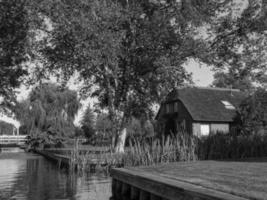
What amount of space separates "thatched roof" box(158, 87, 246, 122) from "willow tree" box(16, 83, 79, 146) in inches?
544

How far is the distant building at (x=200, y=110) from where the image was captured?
3581 centimetres

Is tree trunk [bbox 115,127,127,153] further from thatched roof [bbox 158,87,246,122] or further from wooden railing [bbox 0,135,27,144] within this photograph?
wooden railing [bbox 0,135,27,144]

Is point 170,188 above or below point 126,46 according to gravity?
below

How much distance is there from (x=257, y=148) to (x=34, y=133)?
32.1 m

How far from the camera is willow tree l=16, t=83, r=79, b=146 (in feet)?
139

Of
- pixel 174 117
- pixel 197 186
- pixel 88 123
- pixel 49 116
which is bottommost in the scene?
pixel 197 186

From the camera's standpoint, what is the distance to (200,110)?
121 ft

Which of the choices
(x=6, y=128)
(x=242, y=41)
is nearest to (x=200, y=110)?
(x=242, y=41)

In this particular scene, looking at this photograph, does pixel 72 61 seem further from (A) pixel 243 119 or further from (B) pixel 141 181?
(A) pixel 243 119

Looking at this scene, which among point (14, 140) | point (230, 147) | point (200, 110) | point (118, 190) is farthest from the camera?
point (14, 140)

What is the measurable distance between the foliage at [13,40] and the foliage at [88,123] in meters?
31.0

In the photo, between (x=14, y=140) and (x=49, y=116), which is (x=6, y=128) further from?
(x=49, y=116)

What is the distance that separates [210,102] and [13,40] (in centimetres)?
2502

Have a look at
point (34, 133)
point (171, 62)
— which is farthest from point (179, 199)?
point (34, 133)
